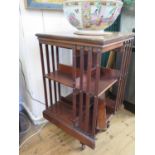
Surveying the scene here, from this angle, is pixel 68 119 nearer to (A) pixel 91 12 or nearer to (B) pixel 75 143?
(B) pixel 75 143

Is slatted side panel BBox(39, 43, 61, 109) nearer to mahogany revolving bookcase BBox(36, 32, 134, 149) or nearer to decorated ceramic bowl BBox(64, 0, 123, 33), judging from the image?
mahogany revolving bookcase BBox(36, 32, 134, 149)

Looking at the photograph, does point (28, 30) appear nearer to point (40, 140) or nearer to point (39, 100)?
point (39, 100)

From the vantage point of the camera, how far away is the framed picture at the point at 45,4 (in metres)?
1.06

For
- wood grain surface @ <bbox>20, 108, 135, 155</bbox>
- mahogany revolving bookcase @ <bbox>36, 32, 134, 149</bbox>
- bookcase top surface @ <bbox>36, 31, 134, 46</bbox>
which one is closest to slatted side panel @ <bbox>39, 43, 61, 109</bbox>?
mahogany revolving bookcase @ <bbox>36, 32, 134, 149</bbox>

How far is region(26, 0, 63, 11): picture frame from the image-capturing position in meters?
1.06

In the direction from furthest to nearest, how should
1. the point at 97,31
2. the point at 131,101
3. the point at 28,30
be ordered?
the point at 131,101
the point at 28,30
the point at 97,31

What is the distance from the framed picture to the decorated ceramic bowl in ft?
0.96

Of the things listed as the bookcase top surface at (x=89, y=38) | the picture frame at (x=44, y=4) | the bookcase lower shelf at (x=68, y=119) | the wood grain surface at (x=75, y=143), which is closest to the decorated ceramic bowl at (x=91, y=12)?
the bookcase top surface at (x=89, y=38)

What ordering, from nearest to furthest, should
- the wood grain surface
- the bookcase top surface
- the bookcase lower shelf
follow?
the bookcase top surface → the bookcase lower shelf → the wood grain surface

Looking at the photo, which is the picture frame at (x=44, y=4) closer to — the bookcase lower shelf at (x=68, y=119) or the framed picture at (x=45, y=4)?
the framed picture at (x=45, y=4)

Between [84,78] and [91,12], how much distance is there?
44 cm
